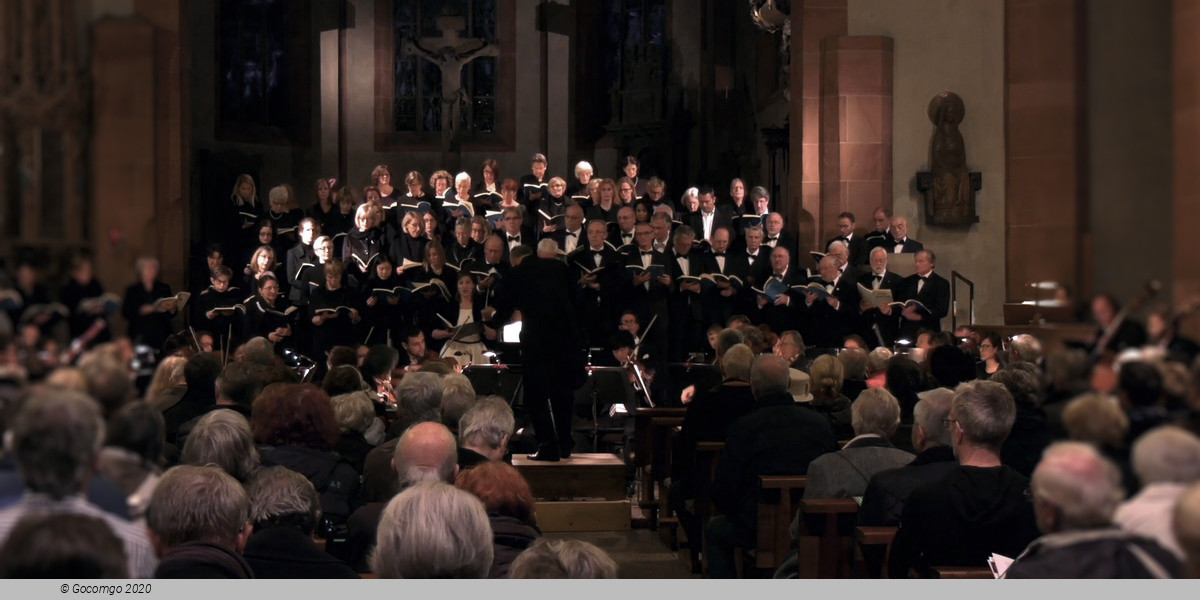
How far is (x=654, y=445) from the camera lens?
7750mm

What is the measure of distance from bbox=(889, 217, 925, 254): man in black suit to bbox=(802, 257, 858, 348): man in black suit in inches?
34.1

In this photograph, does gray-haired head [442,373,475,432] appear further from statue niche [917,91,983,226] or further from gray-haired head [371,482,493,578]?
statue niche [917,91,983,226]

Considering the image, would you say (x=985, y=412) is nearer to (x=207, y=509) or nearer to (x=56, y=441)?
(x=207, y=509)

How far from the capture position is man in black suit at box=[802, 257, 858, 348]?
14.6 ft

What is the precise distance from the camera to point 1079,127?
174 centimetres

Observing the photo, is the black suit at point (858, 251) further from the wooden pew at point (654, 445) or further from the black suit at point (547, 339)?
the wooden pew at point (654, 445)

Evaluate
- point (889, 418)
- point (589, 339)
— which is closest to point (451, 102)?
point (589, 339)

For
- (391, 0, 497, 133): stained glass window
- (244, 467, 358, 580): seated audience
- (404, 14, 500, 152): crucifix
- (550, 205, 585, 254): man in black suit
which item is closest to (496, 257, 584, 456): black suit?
(550, 205, 585, 254): man in black suit

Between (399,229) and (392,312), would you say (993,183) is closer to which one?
(392,312)

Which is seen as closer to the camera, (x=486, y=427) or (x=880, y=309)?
(x=880, y=309)

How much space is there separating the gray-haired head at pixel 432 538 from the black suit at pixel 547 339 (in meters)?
4.36

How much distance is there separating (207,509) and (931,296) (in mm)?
1346

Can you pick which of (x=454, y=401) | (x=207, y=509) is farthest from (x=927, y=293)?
(x=454, y=401)

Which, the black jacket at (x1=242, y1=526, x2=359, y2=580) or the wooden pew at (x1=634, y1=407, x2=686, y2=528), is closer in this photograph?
the black jacket at (x1=242, y1=526, x2=359, y2=580)
